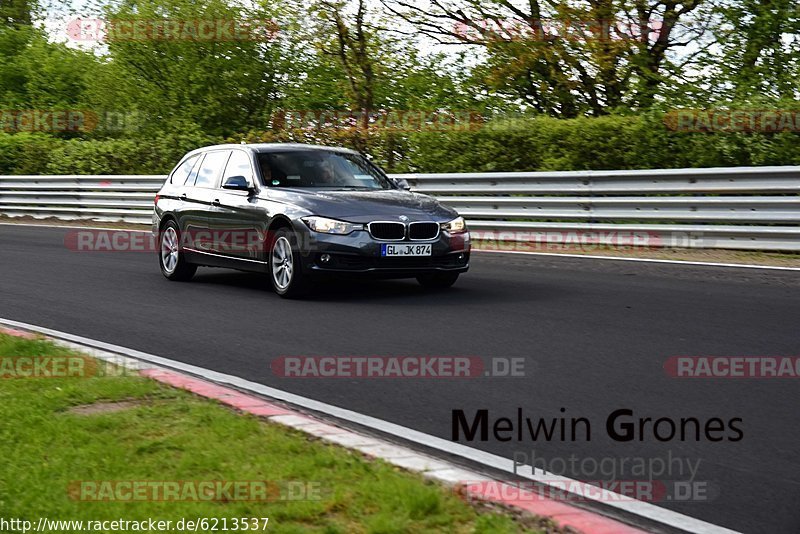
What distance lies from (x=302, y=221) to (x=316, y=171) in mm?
1299

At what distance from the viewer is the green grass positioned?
4445 millimetres

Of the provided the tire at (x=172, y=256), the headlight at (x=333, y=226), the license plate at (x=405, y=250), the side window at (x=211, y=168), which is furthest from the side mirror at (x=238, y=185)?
the license plate at (x=405, y=250)

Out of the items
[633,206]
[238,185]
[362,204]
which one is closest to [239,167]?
[238,185]

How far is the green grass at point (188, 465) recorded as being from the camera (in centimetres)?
445

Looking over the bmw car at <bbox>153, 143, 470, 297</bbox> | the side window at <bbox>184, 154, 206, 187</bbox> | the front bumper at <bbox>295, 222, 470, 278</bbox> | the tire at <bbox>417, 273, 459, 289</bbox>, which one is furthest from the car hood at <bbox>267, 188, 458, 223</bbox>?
the side window at <bbox>184, 154, 206, 187</bbox>

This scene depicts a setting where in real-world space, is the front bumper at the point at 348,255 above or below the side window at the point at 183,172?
below

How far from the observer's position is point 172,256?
13914 mm

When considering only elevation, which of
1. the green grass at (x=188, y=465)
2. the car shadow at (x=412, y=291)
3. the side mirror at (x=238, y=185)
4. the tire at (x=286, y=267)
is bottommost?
the car shadow at (x=412, y=291)

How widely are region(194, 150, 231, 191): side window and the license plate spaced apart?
9.51 ft

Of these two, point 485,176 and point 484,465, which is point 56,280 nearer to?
point 485,176

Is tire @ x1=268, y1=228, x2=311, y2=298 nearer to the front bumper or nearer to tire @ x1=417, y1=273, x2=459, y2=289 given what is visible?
the front bumper

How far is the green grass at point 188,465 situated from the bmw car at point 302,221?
444 cm

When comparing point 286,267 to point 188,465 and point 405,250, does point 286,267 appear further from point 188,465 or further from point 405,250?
point 188,465

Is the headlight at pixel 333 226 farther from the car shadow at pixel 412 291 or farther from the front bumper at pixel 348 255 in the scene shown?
the car shadow at pixel 412 291
